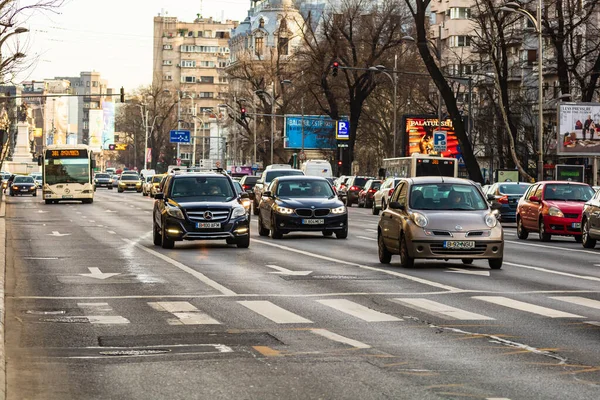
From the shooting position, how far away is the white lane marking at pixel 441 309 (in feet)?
50.5

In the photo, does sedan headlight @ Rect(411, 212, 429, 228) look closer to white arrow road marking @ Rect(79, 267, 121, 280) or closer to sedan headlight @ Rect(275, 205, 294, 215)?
white arrow road marking @ Rect(79, 267, 121, 280)

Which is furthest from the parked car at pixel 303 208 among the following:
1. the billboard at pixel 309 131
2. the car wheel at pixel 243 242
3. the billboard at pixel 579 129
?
the billboard at pixel 309 131

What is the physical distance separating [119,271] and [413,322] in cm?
948

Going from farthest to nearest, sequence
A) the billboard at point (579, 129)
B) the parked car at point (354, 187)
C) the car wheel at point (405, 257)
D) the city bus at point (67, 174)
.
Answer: the parked car at point (354, 187)
the city bus at point (67, 174)
the billboard at point (579, 129)
the car wheel at point (405, 257)

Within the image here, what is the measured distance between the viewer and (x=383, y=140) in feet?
331

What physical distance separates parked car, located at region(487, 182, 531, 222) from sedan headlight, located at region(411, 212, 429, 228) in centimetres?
2601

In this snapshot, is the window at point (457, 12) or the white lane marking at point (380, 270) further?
the window at point (457, 12)

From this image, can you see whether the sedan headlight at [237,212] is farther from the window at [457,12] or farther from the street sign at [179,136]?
the street sign at [179,136]

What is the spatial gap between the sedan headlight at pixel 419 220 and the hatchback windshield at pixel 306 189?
1220 cm

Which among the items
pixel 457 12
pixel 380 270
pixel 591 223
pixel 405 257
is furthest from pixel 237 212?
pixel 457 12

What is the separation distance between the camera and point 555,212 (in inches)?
1437

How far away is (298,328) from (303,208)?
20784mm

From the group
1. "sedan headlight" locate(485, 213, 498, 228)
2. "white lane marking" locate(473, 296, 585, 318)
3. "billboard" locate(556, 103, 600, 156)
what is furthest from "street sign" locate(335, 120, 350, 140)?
"white lane marking" locate(473, 296, 585, 318)

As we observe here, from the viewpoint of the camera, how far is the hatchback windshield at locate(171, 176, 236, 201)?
31438 millimetres
